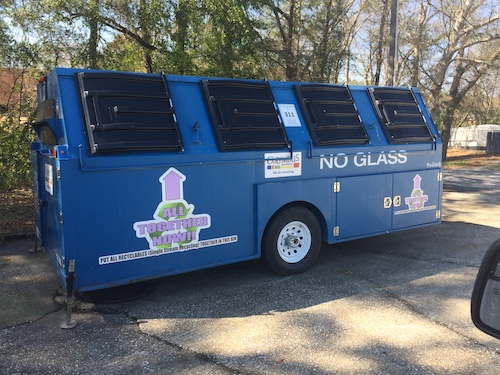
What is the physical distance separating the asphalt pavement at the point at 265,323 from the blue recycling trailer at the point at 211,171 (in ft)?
1.37

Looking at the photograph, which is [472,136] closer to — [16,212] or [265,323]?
[16,212]

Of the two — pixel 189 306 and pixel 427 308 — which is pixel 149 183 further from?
pixel 427 308

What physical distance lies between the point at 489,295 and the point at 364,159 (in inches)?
172

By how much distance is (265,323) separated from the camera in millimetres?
4262

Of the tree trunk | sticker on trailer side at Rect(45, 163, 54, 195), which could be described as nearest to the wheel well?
sticker on trailer side at Rect(45, 163, 54, 195)

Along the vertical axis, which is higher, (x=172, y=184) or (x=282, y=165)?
(x=282, y=165)

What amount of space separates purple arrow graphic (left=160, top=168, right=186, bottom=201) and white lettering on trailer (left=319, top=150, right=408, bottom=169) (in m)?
1.91

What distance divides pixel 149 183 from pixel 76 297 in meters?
1.61

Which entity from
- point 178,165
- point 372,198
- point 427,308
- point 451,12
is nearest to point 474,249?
point 372,198

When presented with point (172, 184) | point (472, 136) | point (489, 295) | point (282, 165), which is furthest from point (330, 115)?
point (472, 136)

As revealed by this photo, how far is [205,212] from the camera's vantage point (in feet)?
15.7

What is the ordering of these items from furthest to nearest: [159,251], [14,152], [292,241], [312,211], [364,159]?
[14,152] → [364,159] → [312,211] → [292,241] → [159,251]

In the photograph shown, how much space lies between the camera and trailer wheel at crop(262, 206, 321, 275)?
535 centimetres

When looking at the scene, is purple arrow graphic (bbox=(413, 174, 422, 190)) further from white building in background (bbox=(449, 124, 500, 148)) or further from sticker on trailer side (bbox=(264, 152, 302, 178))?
white building in background (bbox=(449, 124, 500, 148))
